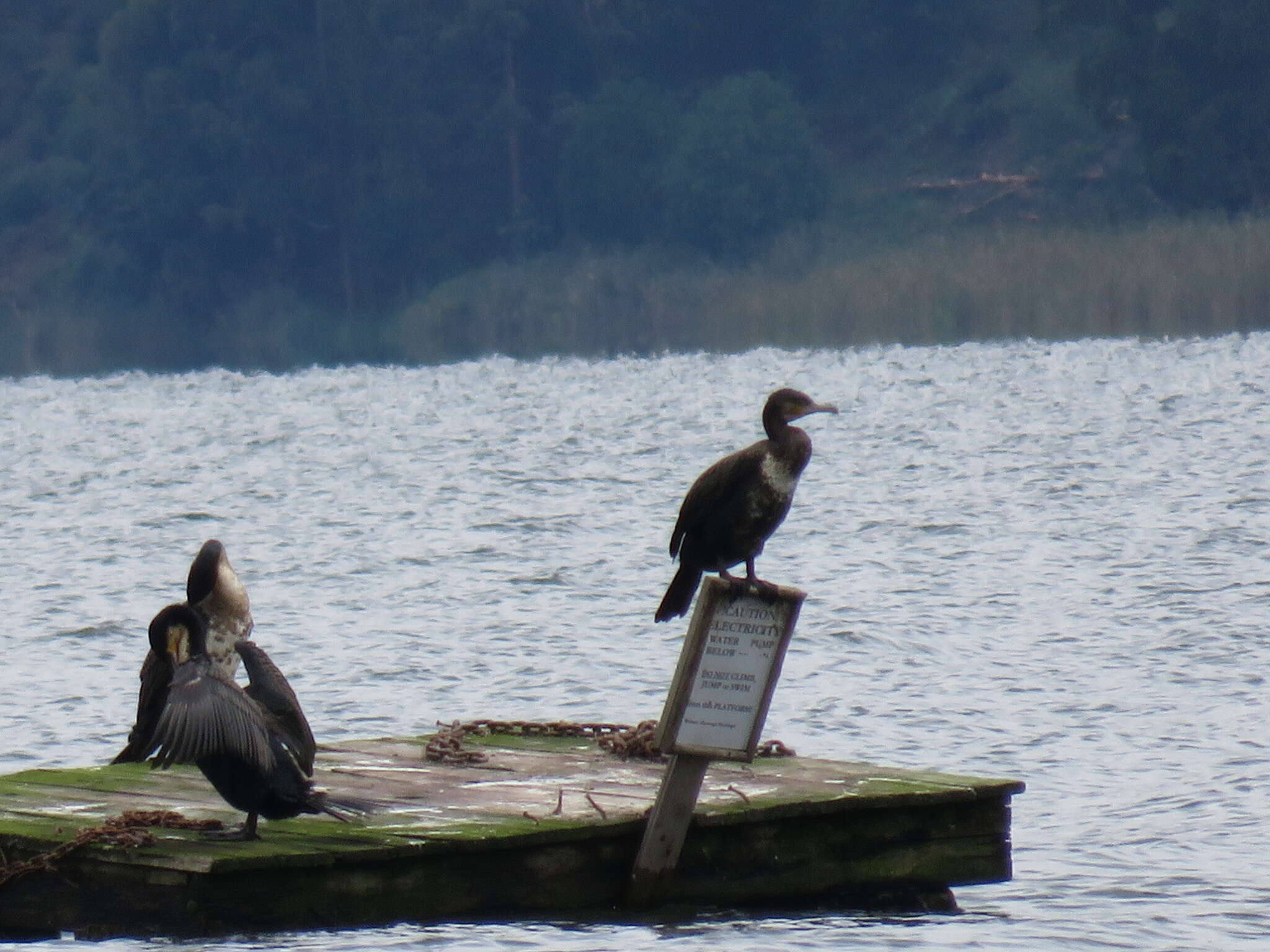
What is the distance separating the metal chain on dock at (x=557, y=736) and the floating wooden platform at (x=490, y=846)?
0.25 feet

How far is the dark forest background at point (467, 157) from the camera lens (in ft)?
256

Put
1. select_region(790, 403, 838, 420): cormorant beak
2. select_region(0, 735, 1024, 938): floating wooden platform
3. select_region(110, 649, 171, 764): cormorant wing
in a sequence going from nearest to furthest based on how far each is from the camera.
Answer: select_region(0, 735, 1024, 938): floating wooden platform → select_region(790, 403, 838, 420): cormorant beak → select_region(110, 649, 171, 764): cormorant wing

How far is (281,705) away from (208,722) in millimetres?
518

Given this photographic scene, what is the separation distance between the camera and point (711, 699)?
8.52 meters

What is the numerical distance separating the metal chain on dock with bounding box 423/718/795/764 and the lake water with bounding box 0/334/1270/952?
124 centimetres

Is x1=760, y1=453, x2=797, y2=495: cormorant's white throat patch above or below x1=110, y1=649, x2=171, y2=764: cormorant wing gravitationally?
above

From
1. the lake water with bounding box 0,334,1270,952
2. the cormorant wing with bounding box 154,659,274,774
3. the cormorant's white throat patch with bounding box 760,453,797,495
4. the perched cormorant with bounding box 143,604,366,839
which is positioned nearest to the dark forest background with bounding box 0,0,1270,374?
the lake water with bounding box 0,334,1270,952

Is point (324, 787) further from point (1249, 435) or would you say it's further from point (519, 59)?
point (519, 59)

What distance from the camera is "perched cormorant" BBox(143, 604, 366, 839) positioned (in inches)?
311

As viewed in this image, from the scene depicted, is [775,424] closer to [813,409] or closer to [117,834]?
[813,409]

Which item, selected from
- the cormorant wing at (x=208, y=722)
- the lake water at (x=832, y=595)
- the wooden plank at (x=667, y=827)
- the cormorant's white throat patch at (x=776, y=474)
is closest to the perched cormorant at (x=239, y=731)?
the cormorant wing at (x=208, y=722)

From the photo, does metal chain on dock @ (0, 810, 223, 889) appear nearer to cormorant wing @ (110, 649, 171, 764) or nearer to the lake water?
the lake water

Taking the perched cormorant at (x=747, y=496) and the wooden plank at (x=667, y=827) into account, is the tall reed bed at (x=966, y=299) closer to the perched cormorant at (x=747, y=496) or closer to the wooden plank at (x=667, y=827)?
the perched cormorant at (x=747, y=496)

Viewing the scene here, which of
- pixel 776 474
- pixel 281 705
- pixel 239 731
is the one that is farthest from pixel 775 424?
pixel 239 731
